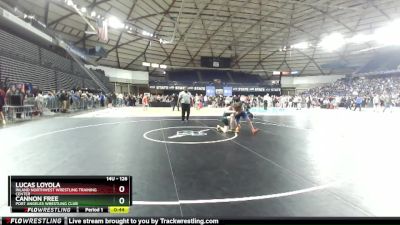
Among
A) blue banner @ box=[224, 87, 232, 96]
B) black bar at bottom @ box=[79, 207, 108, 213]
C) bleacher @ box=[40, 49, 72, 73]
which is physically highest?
bleacher @ box=[40, 49, 72, 73]

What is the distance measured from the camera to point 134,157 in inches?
204

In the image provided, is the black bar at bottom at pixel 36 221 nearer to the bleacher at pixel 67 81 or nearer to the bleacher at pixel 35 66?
the bleacher at pixel 35 66

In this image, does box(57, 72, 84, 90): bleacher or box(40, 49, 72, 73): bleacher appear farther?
box(57, 72, 84, 90): bleacher

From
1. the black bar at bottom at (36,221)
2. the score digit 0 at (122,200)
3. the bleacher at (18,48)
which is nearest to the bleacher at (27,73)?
the bleacher at (18,48)

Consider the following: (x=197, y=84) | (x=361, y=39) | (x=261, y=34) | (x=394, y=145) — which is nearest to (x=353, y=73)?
(x=361, y=39)

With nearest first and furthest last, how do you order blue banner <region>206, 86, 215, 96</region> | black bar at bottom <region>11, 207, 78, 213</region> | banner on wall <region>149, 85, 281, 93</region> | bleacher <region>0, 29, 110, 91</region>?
black bar at bottom <region>11, 207, 78, 213</region> → bleacher <region>0, 29, 110, 91</region> → banner on wall <region>149, 85, 281, 93</region> → blue banner <region>206, 86, 215, 96</region>

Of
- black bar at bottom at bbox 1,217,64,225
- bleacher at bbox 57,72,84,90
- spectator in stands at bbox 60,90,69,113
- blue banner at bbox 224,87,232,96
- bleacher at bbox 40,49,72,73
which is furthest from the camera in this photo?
blue banner at bbox 224,87,232,96

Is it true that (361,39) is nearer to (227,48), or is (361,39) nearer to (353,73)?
(353,73)

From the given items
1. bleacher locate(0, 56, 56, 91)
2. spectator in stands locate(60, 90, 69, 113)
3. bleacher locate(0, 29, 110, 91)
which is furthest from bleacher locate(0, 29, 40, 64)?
spectator in stands locate(60, 90, 69, 113)

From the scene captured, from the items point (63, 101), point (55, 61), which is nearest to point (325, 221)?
point (63, 101)

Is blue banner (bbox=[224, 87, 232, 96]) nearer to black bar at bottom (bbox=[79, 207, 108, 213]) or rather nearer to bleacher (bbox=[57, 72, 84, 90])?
bleacher (bbox=[57, 72, 84, 90])

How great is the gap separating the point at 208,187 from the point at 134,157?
2.20m

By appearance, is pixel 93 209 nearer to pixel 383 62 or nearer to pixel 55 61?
pixel 55 61
